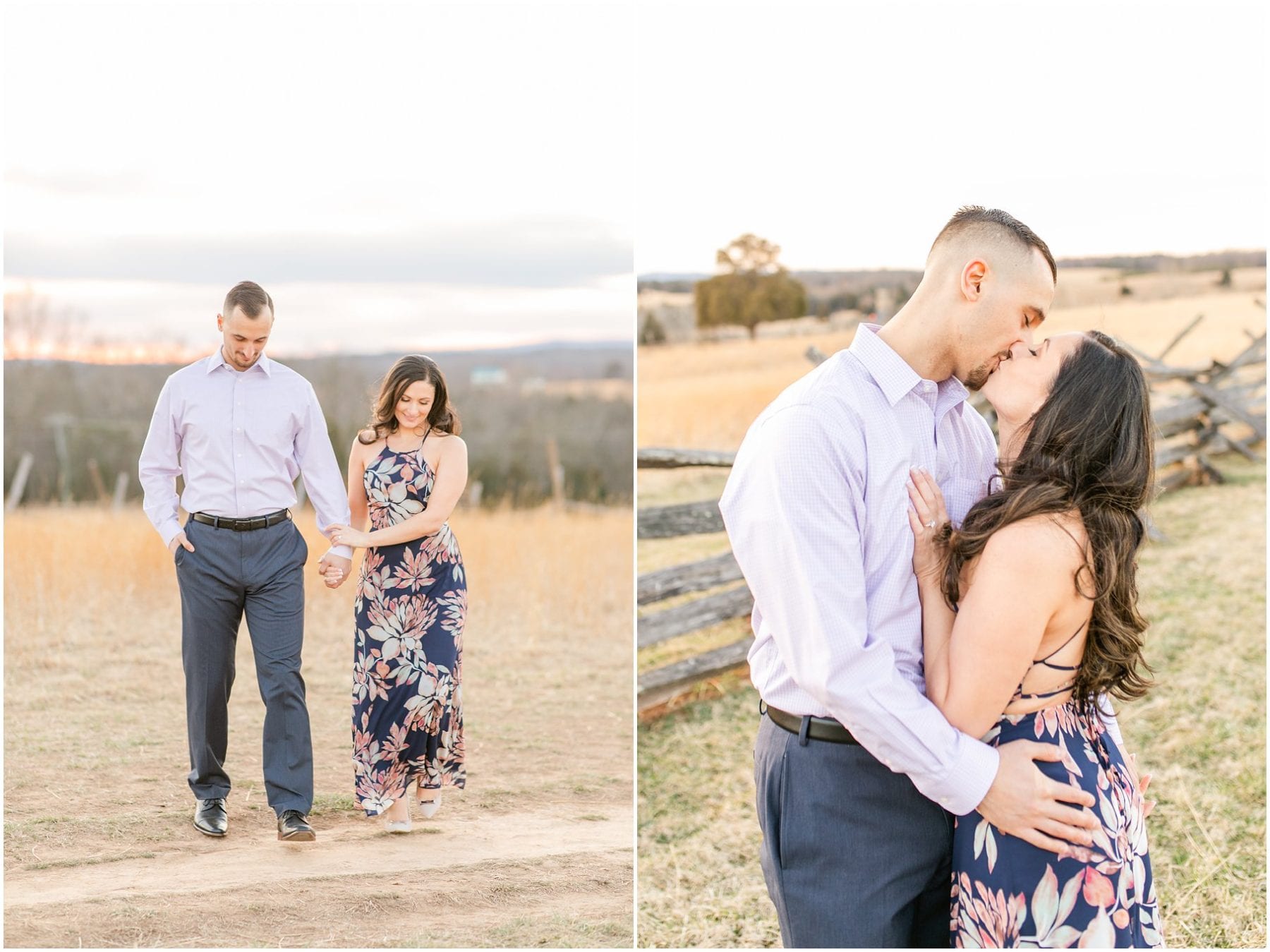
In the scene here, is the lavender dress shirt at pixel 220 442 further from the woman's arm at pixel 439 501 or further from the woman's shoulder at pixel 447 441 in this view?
the woman's shoulder at pixel 447 441

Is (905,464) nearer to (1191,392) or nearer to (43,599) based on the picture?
(43,599)

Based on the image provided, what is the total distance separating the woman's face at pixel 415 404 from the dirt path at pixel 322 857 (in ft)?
4.87

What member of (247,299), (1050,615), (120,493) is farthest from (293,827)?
(120,493)

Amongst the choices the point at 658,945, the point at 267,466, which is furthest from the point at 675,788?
the point at 267,466

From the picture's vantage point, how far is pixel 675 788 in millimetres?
4871

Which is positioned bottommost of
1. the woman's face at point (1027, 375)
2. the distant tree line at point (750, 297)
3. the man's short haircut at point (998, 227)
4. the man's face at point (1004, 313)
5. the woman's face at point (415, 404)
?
the woman's face at point (415, 404)

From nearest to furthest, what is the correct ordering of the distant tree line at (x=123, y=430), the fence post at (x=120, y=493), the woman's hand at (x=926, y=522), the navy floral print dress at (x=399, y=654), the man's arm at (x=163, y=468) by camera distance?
the woman's hand at (x=926, y=522) → the man's arm at (x=163, y=468) → the navy floral print dress at (x=399, y=654) → the fence post at (x=120, y=493) → the distant tree line at (x=123, y=430)

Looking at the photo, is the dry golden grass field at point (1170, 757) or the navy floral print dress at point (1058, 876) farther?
the dry golden grass field at point (1170, 757)

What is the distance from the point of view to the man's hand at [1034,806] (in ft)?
6.22

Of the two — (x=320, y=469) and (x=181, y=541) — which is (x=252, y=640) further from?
(x=320, y=469)

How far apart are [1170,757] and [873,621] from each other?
3.56m

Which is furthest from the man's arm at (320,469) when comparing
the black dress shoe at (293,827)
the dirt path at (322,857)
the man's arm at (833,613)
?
the man's arm at (833,613)

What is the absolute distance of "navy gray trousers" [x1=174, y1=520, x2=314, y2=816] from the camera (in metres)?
3.61

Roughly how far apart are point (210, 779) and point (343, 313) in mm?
7783
